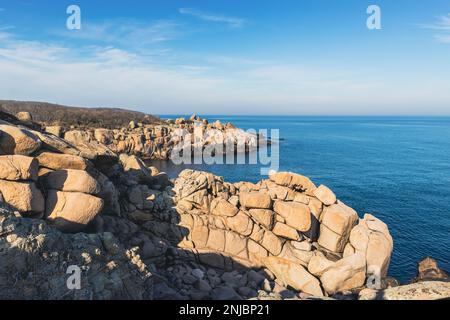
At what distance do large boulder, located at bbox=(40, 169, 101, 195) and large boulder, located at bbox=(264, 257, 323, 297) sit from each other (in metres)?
17.1

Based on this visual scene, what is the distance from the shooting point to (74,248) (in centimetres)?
1739

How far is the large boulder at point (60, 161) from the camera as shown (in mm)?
22328

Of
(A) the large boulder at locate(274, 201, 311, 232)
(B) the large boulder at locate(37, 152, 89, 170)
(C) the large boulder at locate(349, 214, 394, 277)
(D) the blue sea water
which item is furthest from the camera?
(D) the blue sea water

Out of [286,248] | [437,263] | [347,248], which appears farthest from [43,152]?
[437,263]

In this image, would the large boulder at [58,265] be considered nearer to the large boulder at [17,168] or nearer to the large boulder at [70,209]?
the large boulder at [70,209]

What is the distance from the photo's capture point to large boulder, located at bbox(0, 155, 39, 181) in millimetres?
19072

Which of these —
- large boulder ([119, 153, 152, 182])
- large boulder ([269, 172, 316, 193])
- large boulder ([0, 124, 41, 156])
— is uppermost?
large boulder ([0, 124, 41, 156])

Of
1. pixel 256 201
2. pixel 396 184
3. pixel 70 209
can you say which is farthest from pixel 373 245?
pixel 396 184

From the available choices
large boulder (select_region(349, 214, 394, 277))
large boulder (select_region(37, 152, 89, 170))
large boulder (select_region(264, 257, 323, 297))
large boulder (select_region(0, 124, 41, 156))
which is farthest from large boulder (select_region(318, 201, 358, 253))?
large boulder (select_region(0, 124, 41, 156))

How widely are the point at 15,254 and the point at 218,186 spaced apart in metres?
21.0

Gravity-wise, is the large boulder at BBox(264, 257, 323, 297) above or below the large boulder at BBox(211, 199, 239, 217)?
below

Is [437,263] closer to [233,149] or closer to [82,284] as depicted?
[82,284]

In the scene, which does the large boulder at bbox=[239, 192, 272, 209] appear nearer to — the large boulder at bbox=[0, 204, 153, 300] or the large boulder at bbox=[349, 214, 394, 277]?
the large boulder at bbox=[349, 214, 394, 277]

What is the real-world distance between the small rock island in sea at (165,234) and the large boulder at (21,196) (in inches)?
2.3
